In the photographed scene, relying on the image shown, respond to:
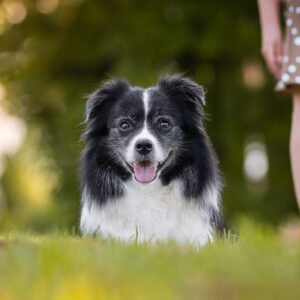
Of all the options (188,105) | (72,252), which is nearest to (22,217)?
(188,105)

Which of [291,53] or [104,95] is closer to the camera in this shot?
[291,53]

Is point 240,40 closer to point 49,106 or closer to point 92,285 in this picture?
point 49,106

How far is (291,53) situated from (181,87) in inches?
38.5

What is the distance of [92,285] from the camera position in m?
2.14

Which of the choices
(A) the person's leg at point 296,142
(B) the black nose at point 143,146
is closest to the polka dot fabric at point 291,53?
(A) the person's leg at point 296,142

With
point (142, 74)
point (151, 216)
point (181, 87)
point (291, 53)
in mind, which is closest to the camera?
point (291, 53)

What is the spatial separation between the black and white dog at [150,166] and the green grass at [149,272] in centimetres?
100

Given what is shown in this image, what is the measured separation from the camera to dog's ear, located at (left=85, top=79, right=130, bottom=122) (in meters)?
4.41

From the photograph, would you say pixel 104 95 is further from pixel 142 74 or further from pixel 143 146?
pixel 142 74

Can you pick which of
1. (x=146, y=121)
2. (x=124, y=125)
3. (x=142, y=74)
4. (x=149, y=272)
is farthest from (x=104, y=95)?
(x=142, y=74)

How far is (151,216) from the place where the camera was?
4004 millimetres

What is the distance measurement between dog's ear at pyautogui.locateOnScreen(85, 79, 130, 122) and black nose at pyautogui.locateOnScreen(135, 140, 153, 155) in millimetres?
672

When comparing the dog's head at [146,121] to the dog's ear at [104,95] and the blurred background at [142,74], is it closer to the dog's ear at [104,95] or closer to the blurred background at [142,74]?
the dog's ear at [104,95]

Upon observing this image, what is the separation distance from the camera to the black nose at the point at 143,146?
12.8 ft
